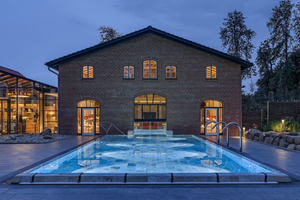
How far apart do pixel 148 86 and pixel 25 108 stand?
10.1 m

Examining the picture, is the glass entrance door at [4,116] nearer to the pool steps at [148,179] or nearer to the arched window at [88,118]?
the arched window at [88,118]

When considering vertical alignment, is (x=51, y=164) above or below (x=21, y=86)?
below

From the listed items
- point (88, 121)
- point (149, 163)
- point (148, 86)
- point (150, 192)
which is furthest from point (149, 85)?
point (150, 192)

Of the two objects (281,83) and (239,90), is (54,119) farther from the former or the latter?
(281,83)

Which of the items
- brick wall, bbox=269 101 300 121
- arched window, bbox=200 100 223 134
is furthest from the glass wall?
brick wall, bbox=269 101 300 121

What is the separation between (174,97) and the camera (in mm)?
17344

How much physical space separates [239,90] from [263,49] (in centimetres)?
2383

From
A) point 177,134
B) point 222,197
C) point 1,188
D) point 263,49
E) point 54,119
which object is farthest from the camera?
point 263,49

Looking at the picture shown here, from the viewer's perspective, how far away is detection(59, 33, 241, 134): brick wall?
17.3 meters

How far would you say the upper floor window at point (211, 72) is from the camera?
17453 mm

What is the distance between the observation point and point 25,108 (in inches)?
719

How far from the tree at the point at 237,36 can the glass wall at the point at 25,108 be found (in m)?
25.3

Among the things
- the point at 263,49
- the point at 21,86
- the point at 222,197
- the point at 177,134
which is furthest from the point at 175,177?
the point at 263,49

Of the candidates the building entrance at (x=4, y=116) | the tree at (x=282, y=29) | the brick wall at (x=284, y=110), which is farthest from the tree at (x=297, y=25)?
the building entrance at (x=4, y=116)
